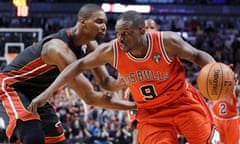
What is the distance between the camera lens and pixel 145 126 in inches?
161

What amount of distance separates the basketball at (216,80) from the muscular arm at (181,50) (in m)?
0.12

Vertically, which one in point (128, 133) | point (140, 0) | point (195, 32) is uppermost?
point (140, 0)

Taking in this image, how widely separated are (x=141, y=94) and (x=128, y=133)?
723 cm

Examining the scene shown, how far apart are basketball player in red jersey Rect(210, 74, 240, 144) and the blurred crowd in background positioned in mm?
4205

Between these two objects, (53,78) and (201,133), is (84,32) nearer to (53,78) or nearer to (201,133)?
(53,78)

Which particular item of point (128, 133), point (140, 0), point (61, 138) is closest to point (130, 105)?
point (61, 138)

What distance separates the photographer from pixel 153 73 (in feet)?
12.9

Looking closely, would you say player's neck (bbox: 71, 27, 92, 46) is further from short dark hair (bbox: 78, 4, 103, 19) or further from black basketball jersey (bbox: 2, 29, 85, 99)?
short dark hair (bbox: 78, 4, 103, 19)

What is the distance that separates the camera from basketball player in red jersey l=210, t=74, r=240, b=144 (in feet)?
22.1

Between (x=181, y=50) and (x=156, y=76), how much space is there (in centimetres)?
28

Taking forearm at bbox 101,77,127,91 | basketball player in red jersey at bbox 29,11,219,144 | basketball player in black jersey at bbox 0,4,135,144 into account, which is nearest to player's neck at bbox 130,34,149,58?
basketball player in red jersey at bbox 29,11,219,144

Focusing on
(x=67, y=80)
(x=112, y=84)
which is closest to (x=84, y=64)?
(x=67, y=80)

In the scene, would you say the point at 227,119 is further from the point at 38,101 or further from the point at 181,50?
the point at 38,101

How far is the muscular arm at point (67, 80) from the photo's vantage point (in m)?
4.05
